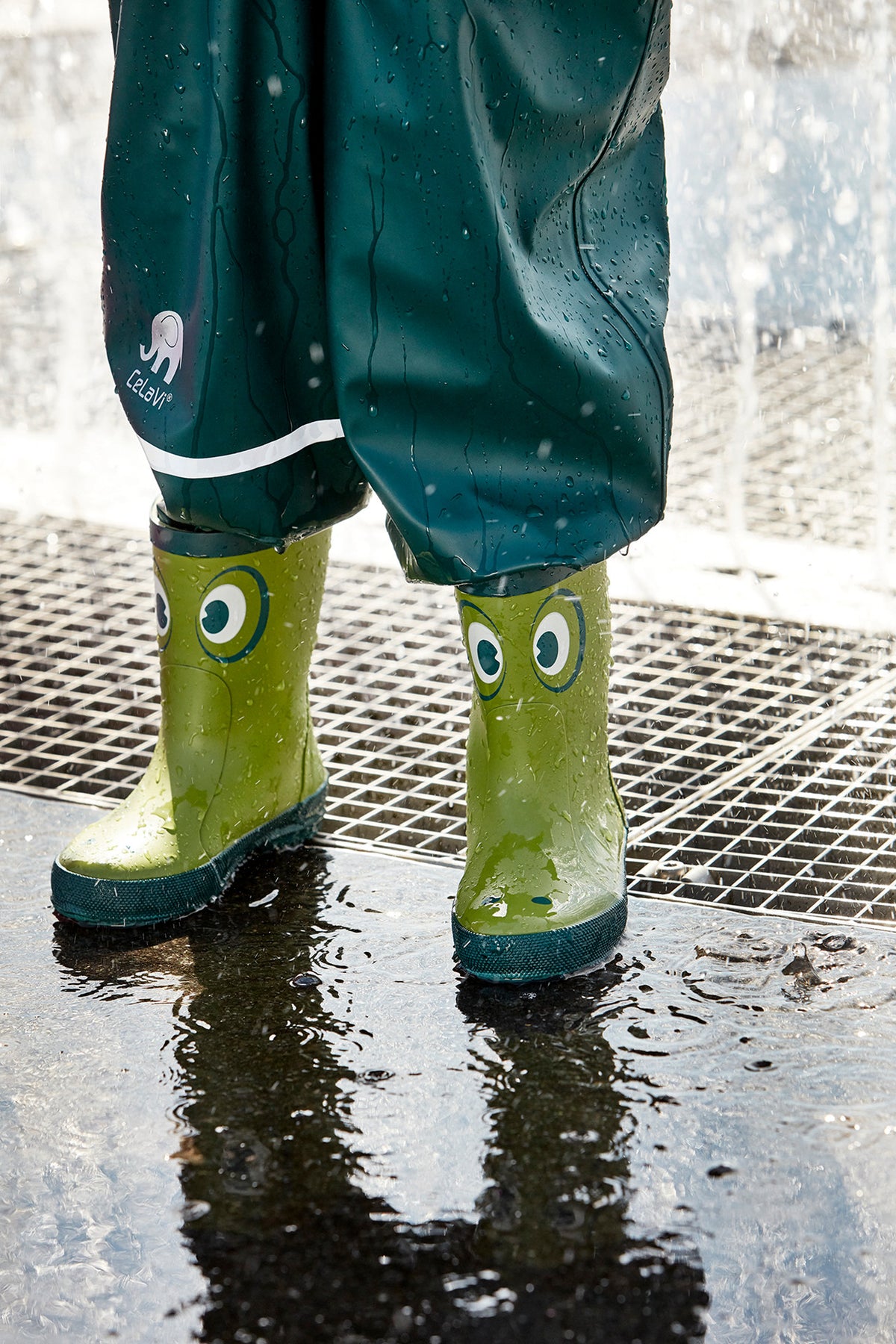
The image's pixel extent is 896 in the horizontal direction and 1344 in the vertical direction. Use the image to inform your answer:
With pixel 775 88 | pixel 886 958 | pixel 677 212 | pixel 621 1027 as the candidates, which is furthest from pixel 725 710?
pixel 775 88

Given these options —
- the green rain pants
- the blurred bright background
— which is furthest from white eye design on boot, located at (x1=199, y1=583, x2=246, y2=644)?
the blurred bright background

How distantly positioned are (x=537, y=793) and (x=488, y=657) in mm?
133

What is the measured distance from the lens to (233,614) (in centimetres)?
174

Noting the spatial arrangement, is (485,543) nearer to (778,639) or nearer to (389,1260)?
A: (389,1260)

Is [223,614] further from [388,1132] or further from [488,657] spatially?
[388,1132]

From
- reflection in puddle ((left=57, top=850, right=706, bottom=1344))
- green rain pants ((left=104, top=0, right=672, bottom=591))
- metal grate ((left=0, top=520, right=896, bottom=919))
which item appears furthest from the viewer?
metal grate ((left=0, top=520, right=896, bottom=919))

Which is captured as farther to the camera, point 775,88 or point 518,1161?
point 775,88

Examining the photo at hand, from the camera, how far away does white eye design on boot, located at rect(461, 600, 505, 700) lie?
5.26 ft

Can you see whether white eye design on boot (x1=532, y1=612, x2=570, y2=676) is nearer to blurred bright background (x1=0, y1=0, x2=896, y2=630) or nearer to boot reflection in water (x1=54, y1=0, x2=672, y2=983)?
boot reflection in water (x1=54, y1=0, x2=672, y2=983)

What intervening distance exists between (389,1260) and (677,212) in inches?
144

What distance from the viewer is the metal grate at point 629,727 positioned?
1.84 meters

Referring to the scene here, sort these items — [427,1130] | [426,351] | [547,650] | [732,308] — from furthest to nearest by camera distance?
[732,308]
[547,650]
[426,351]
[427,1130]

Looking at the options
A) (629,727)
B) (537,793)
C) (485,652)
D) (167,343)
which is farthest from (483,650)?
(629,727)

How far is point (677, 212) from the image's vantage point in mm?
4488
